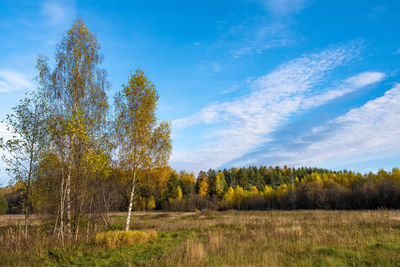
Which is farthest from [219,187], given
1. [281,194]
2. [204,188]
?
[281,194]

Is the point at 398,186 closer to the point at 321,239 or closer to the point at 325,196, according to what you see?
the point at 325,196

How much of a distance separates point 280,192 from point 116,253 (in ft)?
234

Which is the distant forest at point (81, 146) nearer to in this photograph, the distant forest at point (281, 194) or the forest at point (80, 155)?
the forest at point (80, 155)

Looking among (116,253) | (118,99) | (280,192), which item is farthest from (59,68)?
(280,192)

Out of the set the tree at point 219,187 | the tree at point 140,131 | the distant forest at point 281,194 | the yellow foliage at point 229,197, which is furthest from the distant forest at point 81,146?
the tree at point 219,187

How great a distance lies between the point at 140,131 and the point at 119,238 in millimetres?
6754

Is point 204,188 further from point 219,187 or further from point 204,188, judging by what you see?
point 219,187

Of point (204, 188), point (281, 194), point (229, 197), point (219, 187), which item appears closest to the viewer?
point (281, 194)

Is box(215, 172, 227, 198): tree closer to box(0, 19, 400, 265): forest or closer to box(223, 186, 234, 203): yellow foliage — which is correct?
box(223, 186, 234, 203): yellow foliage

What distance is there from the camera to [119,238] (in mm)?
11836

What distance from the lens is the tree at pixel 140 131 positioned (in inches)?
594

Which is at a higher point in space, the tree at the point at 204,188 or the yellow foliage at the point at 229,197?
the tree at the point at 204,188

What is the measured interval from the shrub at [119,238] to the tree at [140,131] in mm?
3620

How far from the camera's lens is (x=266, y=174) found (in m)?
111
